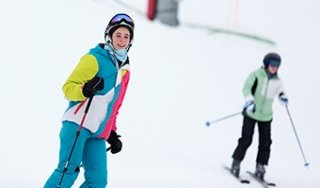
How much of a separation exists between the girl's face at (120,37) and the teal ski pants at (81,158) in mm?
581

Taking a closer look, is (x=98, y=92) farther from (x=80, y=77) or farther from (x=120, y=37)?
(x=120, y=37)

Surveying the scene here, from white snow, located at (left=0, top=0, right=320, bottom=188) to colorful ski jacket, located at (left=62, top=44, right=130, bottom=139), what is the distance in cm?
123

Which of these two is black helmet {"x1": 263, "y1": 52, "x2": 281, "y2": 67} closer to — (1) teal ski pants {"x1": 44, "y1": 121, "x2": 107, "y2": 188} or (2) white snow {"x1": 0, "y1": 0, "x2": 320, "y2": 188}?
(2) white snow {"x1": 0, "y1": 0, "x2": 320, "y2": 188}

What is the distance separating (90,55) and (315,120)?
19.7 ft

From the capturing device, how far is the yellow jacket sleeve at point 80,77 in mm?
3291

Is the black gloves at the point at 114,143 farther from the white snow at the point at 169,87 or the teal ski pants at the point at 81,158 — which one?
the white snow at the point at 169,87

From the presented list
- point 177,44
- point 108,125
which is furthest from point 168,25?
point 108,125

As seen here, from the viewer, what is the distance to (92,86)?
3.26m

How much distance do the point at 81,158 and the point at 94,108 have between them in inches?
13.3

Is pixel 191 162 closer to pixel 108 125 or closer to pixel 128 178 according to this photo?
pixel 128 178

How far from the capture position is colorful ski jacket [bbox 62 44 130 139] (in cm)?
334

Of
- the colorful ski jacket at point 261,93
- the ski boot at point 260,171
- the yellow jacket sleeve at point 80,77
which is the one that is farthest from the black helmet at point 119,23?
the ski boot at point 260,171

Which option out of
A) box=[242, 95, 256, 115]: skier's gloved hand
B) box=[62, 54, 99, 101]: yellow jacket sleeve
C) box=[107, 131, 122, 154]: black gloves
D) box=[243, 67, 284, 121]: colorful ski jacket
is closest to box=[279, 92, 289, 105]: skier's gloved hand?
box=[243, 67, 284, 121]: colorful ski jacket

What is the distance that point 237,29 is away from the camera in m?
12.1
